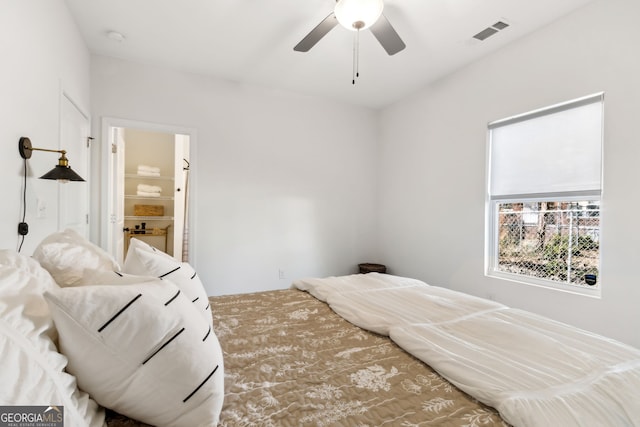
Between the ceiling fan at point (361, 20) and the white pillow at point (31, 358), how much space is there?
2.02 meters

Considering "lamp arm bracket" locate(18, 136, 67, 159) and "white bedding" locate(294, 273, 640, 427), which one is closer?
"white bedding" locate(294, 273, 640, 427)

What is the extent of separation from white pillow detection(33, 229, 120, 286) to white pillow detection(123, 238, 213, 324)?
0.32 ft

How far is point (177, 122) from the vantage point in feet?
10.7

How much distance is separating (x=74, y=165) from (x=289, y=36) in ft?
6.94

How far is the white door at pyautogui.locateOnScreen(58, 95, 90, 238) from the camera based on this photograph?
2180 mm

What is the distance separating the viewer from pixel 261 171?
3.69m

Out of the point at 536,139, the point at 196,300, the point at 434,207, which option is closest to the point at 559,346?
the point at 196,300

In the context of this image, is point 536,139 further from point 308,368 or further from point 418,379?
point 308,368

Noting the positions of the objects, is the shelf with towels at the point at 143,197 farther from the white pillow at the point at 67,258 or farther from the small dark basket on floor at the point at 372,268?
the white pillow at the point at 67,258

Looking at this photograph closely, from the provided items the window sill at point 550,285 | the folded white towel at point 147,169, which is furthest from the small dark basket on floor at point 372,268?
the folded white towel at point 147,169

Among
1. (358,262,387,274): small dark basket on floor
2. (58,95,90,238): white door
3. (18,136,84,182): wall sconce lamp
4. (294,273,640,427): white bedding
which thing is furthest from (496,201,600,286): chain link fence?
(58,95,90,238): white door

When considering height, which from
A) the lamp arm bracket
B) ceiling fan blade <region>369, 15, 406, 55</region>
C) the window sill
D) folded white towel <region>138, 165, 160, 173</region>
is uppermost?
ceiling fan blade <region>369, 15, 406, 55</region>

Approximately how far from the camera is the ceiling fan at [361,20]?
184cm

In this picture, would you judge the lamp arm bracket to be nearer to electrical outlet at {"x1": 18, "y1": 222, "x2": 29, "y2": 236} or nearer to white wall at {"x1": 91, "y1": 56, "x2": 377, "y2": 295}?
electrical outlet at {"x1": 18, "y1": 222, "x2": 29, "y2": 236}
